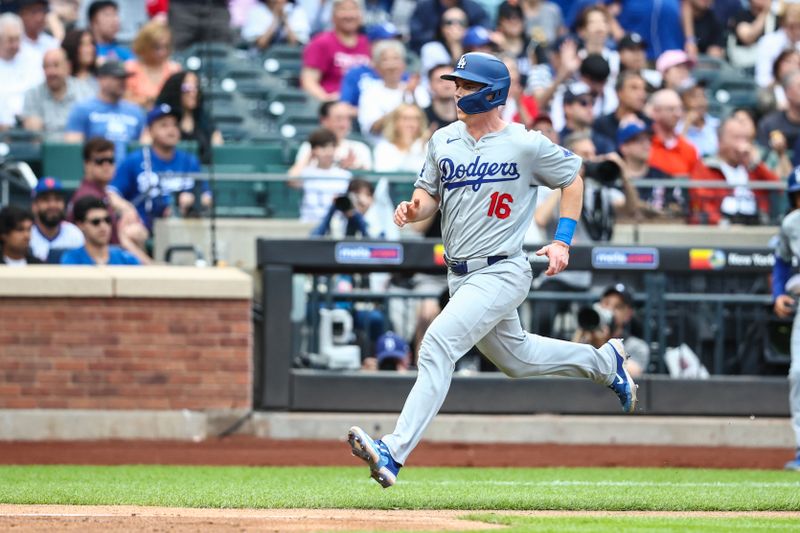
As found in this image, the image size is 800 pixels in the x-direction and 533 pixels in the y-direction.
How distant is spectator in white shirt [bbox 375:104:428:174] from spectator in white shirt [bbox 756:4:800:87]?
5.29 metres

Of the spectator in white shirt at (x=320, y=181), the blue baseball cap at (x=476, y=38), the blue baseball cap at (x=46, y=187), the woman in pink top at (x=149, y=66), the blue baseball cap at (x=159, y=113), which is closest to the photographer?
the blue baseball cap at (x=46, y=187)

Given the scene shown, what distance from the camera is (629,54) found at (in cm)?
1558

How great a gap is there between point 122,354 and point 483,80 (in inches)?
228

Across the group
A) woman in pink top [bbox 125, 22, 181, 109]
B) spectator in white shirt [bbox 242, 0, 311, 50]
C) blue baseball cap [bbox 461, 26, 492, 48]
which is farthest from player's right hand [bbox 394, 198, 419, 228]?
spectator in white shirt [bbox 242, 0, 311, 50]

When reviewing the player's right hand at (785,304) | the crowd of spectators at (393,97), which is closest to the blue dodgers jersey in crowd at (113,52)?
the crowd of spectators at (393,97)

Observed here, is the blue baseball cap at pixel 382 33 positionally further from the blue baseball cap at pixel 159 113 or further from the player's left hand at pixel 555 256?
the player's left hand at pixel 555 256

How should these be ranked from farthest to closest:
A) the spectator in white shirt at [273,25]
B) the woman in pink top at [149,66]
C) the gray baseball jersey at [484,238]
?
the spectator in white shirt at [273,25], the woman in pink top at [149,66], the gray baseball jersey at [484,238]

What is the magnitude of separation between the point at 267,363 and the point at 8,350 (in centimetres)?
209

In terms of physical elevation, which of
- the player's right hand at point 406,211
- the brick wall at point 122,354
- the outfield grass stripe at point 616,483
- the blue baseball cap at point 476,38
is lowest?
the outfield grass stripe at point 616,483

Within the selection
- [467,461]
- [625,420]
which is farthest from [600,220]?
[467,461]

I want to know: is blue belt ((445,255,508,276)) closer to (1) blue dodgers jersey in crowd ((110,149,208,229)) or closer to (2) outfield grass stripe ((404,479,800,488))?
(2) outfield grass stripe ((404,479,800,488))

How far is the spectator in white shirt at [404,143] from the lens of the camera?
13.2 meters

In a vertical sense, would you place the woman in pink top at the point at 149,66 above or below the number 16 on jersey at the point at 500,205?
above

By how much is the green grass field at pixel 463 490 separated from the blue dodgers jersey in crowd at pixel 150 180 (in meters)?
3.53
